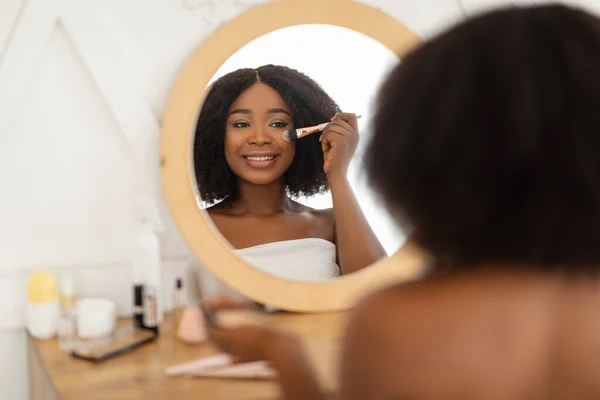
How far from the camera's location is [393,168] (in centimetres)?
52

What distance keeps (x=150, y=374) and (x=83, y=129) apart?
448 millimetres

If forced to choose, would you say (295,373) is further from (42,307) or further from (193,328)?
(42,307)

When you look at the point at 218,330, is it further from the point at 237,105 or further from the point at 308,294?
the point at 237,105

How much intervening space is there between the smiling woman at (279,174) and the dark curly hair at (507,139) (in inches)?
21.7

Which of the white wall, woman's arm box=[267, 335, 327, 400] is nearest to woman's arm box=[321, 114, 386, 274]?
the white wall

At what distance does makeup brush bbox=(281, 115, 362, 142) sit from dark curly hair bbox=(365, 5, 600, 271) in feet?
1.81

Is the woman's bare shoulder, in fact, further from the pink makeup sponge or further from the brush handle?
the brush handle

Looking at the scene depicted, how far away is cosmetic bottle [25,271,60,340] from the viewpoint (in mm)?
954

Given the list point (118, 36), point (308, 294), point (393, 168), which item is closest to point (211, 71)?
point (118, 36)

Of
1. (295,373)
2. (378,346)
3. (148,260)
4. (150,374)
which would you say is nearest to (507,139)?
(378,346)

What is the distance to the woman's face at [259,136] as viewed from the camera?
104 cm

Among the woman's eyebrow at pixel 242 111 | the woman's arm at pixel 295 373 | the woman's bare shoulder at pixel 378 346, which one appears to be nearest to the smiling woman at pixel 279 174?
the woman's eyebrow at pixel 242 111

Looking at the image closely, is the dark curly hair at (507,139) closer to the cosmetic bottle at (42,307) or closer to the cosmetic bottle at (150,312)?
the cosmetic bottle at (150,312)

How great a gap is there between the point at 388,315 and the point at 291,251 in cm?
58
